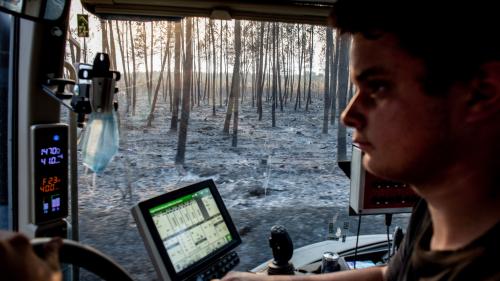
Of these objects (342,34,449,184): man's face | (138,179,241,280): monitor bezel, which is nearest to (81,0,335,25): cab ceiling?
(138,179,241,280): monitor bezel

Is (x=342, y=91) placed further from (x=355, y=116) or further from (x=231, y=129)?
(x=355, y=116)

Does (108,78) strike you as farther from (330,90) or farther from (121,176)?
(330,90)

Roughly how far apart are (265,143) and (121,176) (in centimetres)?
91

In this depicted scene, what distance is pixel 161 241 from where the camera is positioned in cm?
139

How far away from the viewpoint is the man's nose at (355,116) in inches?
36.8

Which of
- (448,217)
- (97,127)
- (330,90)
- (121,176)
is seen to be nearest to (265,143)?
(330,90)

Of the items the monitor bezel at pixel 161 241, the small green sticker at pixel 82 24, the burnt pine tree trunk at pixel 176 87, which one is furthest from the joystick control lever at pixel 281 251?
the small green sticker at pixel 82 24

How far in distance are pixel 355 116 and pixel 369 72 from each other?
0.09m

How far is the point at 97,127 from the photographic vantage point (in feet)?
6.02

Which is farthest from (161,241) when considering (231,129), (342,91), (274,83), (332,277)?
(274,83)

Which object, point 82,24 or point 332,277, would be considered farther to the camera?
point 82,24

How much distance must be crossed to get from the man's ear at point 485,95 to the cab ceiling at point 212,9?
1.17 meters

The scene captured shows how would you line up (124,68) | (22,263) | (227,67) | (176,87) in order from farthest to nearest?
1. (227,67)
2. (176,87)
3. (124,68)
4. (22,263)

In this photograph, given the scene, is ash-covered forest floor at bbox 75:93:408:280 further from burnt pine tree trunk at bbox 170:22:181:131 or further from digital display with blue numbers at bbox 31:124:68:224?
digital display with blue numbers at bbox 31:124:68:224
